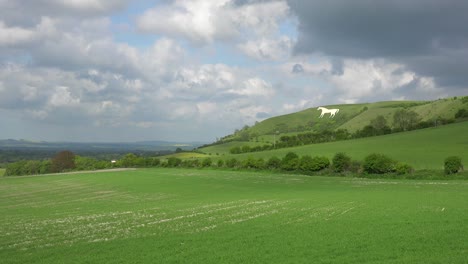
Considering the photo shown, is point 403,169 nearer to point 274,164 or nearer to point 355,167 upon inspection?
point 355,167

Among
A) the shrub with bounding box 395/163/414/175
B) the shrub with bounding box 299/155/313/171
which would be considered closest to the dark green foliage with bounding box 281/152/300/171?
the shrub with bounding box 299/155/313/171

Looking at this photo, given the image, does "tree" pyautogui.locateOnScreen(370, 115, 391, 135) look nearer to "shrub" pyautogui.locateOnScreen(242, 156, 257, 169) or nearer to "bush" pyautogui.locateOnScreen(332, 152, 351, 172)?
"shrub" pyautogui.locateOnScreen(242, 156, 257, 169)

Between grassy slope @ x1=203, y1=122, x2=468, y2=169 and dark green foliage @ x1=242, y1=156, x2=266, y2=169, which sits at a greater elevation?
grassy slope @ x1=203, y1=122, x2=468, y2=169

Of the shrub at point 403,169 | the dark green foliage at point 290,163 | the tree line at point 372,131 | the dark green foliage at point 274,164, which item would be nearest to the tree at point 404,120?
the tree line at point 372,131

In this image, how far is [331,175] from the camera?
8175cm

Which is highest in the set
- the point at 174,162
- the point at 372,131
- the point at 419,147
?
the point at 372,131

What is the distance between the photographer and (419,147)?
4016 inches

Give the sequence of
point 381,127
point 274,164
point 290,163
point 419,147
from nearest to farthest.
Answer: point 290,163 < point 274,164 < point 419,147 < point 381,127

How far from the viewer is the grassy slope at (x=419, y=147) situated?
86125 millimetres

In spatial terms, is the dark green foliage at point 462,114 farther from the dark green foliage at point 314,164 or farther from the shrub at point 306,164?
the shrub at point 306,164

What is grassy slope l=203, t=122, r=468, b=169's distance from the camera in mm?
86125

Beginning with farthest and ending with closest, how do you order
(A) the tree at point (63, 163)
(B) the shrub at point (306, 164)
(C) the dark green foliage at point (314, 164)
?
(A) the tree at point (63, 163)
(B) the shrub at point (306, 164)
(C) the dark green foliage at point (314, 164)

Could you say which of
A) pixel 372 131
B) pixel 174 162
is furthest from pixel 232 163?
pixel 372 131

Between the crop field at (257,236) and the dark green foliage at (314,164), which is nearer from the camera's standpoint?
the crop field at (257,236)
